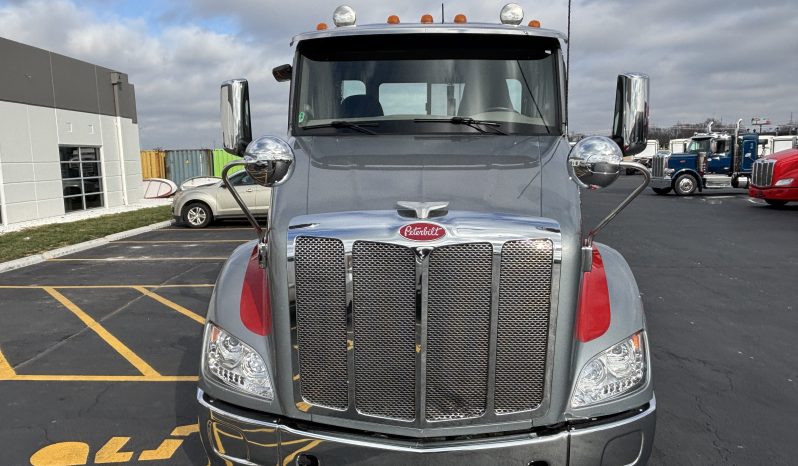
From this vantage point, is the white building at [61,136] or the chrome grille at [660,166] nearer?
the white building at [61,136]

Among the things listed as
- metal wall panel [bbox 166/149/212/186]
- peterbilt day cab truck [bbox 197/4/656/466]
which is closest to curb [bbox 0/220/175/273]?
peterbilt day cab truck [bbox 197/4/656/466]

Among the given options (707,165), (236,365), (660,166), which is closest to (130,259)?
(236,365)

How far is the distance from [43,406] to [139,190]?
19312 millimetres

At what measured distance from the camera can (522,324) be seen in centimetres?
225

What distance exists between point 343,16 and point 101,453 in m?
3.20

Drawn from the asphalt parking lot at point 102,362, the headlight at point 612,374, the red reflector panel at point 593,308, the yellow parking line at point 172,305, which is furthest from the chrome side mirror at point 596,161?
the yellow parking line at point 172,305

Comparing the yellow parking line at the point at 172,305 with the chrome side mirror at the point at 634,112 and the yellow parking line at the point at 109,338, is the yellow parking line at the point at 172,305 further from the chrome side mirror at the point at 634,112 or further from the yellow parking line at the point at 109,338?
the chrome side mirror at the point at 634,112

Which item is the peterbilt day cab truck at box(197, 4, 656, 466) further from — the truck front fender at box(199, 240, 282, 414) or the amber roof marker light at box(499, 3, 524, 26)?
the amber roof marker light at box(499, 3, 524, 26)

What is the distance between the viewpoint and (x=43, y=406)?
3.99m

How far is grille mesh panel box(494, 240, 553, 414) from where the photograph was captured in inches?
85.8

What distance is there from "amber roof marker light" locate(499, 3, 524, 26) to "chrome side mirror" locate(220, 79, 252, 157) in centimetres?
189

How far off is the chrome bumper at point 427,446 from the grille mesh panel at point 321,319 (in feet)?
0.59

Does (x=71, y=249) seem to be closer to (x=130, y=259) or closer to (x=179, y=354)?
(x=130, y=259)

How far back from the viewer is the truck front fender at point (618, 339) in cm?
229
